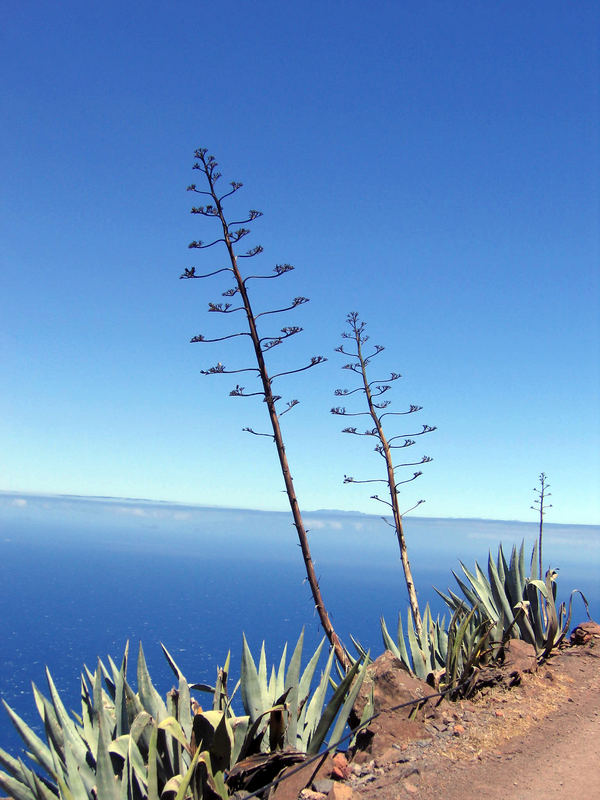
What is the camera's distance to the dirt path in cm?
306

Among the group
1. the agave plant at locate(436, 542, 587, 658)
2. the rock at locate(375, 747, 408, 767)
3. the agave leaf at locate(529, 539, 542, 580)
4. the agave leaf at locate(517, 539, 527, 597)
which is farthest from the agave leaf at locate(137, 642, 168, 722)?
the agave leaf at locate(529, 539, 542, 580)

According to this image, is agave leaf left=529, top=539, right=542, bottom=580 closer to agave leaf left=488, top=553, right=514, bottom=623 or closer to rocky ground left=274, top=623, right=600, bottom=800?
agave leaf left=488, top=553, right=514, bottom=623

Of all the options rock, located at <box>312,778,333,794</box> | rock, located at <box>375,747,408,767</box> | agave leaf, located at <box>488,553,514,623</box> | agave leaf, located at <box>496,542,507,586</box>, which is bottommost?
rock, located at <box>375,747,408,767</box>

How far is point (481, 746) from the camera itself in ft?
12.1

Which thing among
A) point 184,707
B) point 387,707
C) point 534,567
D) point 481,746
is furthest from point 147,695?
point 534,567

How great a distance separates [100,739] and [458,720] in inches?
106

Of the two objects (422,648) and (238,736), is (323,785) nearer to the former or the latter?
(238,736)

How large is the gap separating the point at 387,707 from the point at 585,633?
12.0ft

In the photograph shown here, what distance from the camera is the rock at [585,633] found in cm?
639

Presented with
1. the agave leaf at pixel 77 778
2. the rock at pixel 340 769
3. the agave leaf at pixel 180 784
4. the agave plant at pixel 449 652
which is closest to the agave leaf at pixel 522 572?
the agave plant at pixel 449 652

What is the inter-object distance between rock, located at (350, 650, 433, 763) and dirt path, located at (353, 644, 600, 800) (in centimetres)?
13

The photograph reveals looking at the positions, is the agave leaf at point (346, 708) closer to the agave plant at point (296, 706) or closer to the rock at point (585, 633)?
the agave plant at point (296, 706)

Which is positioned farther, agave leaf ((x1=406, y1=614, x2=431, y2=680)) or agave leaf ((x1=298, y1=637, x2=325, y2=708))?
agave leaf ((x1=406, y1=614, x2=431, y2=680))

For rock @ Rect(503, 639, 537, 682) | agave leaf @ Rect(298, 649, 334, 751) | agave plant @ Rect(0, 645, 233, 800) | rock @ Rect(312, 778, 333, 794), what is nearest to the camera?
agave plant @ Rect(0, 645, 233, 800)
